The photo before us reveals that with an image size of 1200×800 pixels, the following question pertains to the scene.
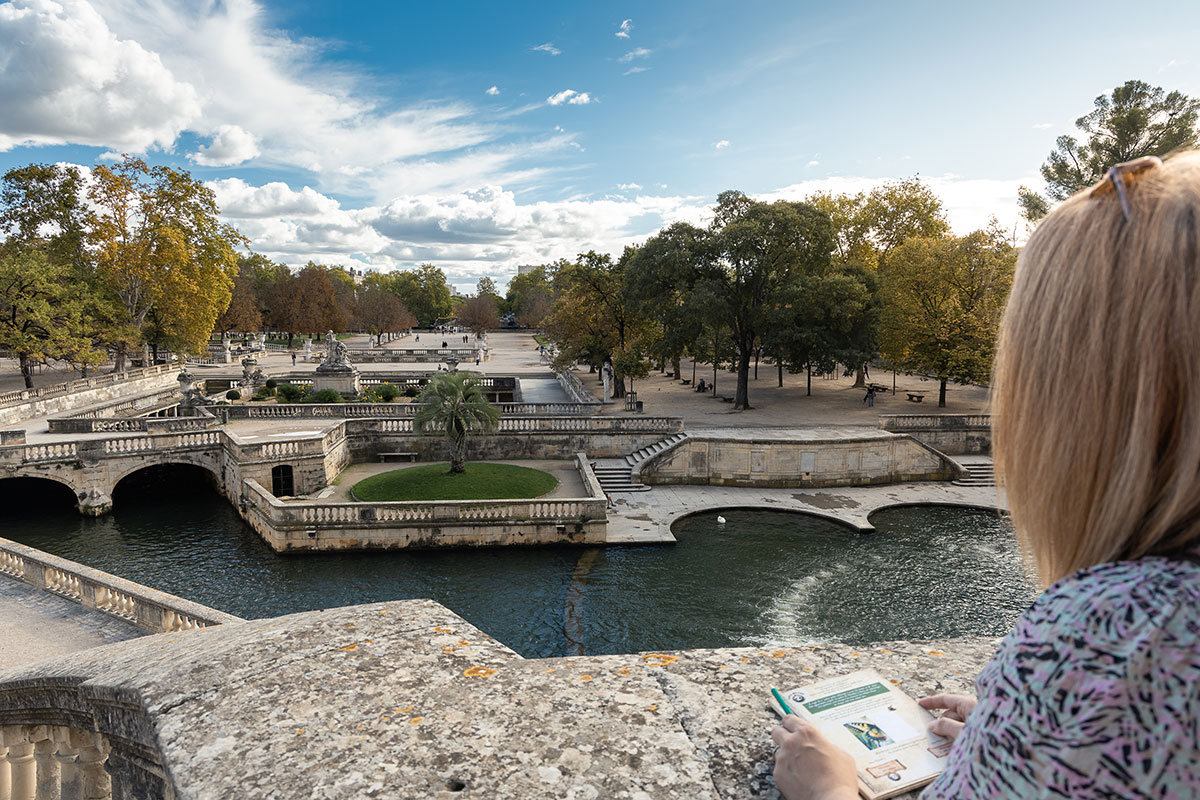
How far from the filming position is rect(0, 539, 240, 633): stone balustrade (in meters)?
11.0

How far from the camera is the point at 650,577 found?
62.0ft

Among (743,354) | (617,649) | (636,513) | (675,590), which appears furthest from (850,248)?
(617,649)

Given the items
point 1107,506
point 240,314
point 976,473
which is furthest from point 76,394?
point 1107,506

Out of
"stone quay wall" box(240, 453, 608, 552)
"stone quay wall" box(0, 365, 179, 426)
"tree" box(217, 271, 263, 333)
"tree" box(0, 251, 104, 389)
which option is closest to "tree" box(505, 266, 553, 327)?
"tree" box(217, 271, 263, 333)

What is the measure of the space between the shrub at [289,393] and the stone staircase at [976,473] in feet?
108

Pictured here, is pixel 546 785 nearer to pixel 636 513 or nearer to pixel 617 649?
pixel 617 649

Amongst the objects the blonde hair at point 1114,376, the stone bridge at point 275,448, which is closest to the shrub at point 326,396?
the stone bridge at point 275,448

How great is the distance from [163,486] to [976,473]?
33670 millimetres

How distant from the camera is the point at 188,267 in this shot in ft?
135

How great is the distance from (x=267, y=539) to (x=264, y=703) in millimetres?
20594

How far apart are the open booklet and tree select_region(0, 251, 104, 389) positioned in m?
42.0

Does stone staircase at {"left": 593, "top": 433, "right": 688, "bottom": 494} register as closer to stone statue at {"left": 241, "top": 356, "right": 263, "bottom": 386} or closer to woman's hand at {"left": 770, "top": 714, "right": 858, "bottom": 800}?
woman's hand at {"left": 770, "top": 714, "right": 858, "bottom": 800}

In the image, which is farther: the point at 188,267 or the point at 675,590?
the point at 188,267

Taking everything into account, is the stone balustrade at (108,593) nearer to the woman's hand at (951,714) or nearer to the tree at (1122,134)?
the woman's hand at (951,714)
